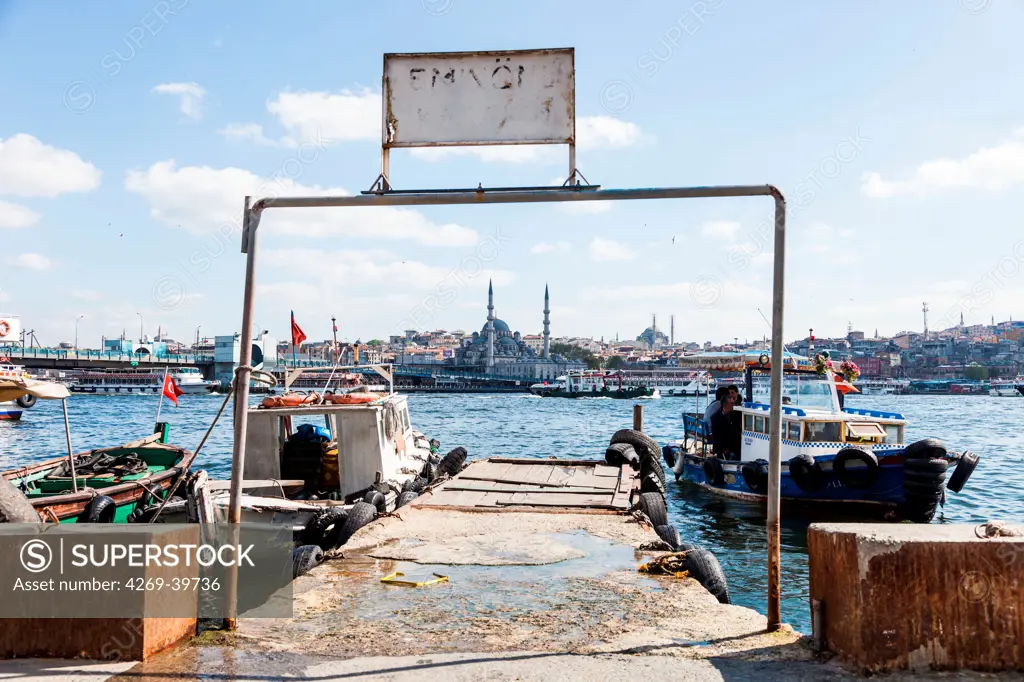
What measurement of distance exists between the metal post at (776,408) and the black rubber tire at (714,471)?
580 inches

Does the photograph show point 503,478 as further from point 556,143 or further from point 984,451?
point 984,451

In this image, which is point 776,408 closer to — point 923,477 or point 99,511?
point 99,511

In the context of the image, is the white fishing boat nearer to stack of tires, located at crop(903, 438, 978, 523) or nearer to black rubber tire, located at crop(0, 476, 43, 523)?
stack of tires, located at crop(903, 438, 978, 523)

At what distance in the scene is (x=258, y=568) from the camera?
6.82 meters

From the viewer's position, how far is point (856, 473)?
16.6 m

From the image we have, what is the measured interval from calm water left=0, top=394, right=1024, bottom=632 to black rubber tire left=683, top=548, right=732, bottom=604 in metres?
2.97

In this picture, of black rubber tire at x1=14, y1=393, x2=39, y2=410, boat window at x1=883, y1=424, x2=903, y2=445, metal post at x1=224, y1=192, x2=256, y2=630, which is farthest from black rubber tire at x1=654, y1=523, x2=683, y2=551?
boat window at x1=883, y1=424, x2=903, y2=445

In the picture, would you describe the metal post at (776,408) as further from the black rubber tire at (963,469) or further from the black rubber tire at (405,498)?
the black rubber tire at (963,469)

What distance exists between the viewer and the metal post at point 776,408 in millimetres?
5586

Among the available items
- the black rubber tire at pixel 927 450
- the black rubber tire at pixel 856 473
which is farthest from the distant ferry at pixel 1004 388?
the black rubber tire at pixel 927 450

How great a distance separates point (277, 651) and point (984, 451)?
39.7 m

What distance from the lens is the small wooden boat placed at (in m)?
12.4

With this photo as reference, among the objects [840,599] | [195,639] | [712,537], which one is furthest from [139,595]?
[712,537]

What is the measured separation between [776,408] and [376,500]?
771 centimetres
